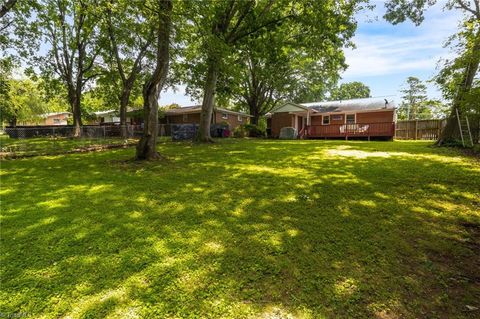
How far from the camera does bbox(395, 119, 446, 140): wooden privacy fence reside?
20.3 meters

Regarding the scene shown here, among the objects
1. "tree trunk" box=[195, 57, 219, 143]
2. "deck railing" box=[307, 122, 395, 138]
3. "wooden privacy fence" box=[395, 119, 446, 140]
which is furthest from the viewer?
"wooden privacy fence" box=[395, 119, 446, 140]

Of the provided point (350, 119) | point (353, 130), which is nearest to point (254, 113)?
point (350, 119)

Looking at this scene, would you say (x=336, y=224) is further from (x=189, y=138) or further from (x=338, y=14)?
(x=189, y=138)

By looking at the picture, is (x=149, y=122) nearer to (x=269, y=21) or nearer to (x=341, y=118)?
(x=269, y=21)

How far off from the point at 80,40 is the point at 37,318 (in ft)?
75.4

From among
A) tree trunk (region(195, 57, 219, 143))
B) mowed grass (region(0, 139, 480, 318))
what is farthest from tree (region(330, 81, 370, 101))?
mowed grass (region(0, 139, 480, 318))

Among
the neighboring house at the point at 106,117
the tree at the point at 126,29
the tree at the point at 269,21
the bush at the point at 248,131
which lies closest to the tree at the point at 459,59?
the tree at the point at 269,21

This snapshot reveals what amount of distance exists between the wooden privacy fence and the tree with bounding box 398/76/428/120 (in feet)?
121

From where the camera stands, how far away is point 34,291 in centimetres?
233

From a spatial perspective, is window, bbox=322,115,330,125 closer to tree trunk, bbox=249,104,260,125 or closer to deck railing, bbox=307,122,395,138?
deck railing, bbox=307,122,395,138

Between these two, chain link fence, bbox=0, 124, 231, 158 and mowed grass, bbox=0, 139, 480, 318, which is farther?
chain link fence, bbox=0, 124, 231, 158

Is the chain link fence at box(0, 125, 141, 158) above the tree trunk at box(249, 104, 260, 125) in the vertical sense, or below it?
below

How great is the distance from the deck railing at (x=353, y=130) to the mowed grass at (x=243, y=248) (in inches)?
578

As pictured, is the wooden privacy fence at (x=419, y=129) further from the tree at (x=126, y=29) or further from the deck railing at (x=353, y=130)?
the tree at (x=126, y=29)
